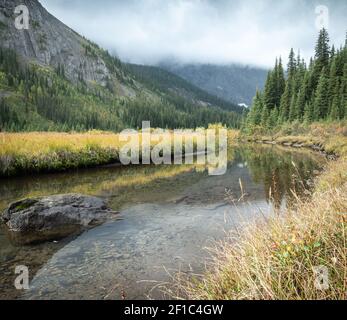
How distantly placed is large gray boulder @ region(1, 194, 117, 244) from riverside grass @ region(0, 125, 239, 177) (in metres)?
6.69

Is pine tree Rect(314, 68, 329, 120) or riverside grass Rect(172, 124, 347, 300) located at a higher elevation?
pine tree Rect(314, 68, 329, 120)

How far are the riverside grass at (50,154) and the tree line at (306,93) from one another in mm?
37150

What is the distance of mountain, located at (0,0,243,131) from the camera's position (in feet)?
367

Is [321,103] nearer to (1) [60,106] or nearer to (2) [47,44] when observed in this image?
(1) [60,106]

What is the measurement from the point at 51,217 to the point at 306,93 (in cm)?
6391

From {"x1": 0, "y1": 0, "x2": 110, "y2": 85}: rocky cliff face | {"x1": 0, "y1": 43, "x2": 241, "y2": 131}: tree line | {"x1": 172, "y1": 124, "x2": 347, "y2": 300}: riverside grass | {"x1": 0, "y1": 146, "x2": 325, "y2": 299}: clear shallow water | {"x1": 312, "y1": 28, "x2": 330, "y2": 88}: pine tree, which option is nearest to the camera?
{"x1": 172, "y1": 124, "x2": 347, "y2": 300}: riverside grass

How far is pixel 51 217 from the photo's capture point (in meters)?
7.86

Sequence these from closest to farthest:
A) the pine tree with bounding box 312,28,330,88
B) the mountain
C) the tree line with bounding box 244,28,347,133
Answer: the tree line with bounding box 244,28,347,133, the pine tree with bounding box 312,28,330,88, the mountain

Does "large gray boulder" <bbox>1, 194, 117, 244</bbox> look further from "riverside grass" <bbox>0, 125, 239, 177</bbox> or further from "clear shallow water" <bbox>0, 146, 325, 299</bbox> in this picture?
"riverside grass" <bbox>0, 125, 239, 177</bbox>

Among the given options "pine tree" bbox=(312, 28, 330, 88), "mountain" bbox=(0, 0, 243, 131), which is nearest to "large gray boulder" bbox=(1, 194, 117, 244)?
"pine tree" bbox=(312, 28, 330, 88)

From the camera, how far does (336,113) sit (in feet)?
155

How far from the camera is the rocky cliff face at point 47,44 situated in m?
159

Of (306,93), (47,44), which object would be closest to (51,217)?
(306,93)

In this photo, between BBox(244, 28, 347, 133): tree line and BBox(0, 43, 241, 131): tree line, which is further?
BBox(0, 43, 241, 131): tree line
